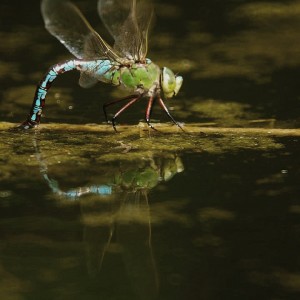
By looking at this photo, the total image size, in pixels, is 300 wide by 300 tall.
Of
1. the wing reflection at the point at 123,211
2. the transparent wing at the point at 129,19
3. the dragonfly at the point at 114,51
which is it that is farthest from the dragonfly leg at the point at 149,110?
the wing reflection at the point at 123,211

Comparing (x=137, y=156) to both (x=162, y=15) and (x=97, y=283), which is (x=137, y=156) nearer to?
(x=97, y=283)

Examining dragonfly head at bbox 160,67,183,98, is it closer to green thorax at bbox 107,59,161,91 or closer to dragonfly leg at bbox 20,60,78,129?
green thorax at bbox 107,59,161,91

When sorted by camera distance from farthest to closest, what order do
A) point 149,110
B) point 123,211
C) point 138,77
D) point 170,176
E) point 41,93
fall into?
1. point 138,77
2. point 41,93
3. point 149,110
4. point 170,176
5. point 123,211

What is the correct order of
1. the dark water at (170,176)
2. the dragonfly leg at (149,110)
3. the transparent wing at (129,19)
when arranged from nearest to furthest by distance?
the dark water at (170,176), the dragonfly leg at (149,110), the transparent wing at (129,19)

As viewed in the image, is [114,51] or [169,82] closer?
[169,82]

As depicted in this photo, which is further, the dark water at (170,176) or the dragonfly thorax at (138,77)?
the dragonfly thorax at (138,77)

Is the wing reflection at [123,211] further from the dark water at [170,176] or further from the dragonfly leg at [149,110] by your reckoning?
the dragonfly leg at [149,110]

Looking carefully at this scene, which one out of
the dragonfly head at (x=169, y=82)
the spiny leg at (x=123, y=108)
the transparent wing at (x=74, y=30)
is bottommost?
the spiny leg at (x=123, y=108)

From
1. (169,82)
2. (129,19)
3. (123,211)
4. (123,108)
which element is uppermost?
(129,19)

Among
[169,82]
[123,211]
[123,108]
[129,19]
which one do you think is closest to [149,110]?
[123,108]

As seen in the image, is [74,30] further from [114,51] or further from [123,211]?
[123,211]
